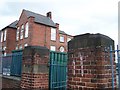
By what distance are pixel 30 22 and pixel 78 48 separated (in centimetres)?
2202

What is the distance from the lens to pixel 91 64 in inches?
130

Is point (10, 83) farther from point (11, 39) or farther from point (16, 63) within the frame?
point (11, 39)

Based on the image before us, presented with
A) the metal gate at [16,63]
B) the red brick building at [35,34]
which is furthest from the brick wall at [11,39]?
the metal gate at [16,63]

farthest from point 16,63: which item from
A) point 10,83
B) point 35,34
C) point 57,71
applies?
point 35,34

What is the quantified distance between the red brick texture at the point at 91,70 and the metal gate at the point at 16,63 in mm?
3647

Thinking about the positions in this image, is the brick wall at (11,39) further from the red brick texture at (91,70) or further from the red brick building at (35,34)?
the red brick texture at (91,70)

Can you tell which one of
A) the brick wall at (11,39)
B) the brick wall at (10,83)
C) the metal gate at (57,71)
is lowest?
the brick wall at (10,83)

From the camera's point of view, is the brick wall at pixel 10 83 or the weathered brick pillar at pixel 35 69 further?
the brick wall at pixel 10 83

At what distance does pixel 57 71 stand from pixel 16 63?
6.68 ft

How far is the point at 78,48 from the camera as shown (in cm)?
370

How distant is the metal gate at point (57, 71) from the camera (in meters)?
5.79

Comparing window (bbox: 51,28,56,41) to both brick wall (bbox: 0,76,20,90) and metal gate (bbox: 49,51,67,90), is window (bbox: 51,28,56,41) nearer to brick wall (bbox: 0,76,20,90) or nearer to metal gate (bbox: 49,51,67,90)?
brick wall (bbox: 0,76,20,90)

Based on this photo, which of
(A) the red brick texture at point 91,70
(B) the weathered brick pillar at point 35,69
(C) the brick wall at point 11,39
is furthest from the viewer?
(C) the brick wall at point 11,39

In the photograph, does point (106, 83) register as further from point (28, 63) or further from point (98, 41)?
point (28, 63)
